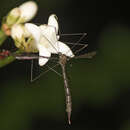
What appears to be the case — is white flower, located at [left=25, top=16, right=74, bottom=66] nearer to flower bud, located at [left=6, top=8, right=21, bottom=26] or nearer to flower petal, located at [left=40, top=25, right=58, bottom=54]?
flower petal, located at [left=40, top=25, right=58, bottom=54]

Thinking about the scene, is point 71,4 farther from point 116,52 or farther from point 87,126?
point 87,126

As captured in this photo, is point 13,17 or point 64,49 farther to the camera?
point 13,17

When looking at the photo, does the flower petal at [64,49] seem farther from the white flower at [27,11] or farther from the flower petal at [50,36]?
the white flower at [27,11]

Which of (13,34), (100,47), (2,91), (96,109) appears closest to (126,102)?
(96,109)

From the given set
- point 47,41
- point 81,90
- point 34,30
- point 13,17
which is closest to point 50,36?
point 47,41

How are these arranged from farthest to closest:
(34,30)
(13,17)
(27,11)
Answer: (27,11), (13,17), (34,30)

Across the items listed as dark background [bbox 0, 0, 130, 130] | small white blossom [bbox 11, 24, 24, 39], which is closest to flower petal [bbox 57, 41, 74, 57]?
small white blossom [bbox 11, 24, 24, 39]

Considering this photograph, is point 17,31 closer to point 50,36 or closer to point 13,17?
point 13,17

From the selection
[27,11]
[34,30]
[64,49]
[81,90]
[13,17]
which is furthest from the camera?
[81,90]
